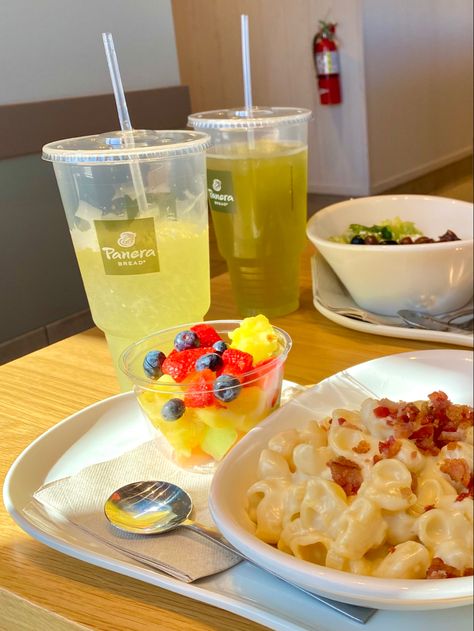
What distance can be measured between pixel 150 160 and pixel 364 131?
3752mm

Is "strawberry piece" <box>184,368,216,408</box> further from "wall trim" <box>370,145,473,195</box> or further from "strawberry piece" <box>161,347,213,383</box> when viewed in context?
"wall trim" <box>370,145,473,195</box>

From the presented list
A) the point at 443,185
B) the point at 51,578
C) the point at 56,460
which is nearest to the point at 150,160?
the point at 56,460

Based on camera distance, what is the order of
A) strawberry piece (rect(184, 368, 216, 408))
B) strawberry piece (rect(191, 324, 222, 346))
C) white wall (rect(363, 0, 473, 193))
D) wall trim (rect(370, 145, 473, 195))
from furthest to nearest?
wall trim (rect(370, 145, 473, 195))
white wall (rect(363, 0, 473, 193))
strawberry piece (rect(191, 324, 222, 346))
strawberry piece (rect(184, 368, 216, 408))

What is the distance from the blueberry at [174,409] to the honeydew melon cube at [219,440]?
1.5 inches

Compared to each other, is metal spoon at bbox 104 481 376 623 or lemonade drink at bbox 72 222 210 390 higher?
lemonade drink at bbox 72 222 210 390

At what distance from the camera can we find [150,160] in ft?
2.73

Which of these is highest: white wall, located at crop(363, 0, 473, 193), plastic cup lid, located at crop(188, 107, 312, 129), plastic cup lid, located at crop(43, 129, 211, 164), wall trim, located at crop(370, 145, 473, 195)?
plastic cup lid, located at crop(43, 129, 211, 164)

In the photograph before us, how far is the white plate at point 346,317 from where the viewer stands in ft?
3.20

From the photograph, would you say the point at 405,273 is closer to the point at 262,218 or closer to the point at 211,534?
the point at 262,218

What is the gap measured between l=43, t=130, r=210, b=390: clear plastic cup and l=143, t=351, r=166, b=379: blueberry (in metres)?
0.15

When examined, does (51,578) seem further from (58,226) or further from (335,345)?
(58,226)

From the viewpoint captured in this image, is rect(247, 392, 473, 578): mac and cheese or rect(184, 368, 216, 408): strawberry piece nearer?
rect(247, 392, 473, 578): mac and cheese

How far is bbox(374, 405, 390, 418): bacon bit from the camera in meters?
0.63

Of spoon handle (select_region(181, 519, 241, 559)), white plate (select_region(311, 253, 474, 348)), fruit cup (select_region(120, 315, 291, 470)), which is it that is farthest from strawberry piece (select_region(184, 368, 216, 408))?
white plate (select_region(311, 253, 474, 348))
